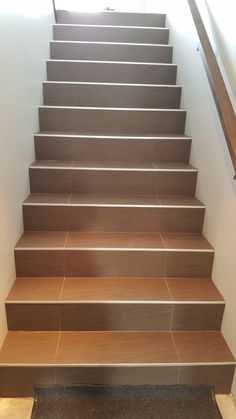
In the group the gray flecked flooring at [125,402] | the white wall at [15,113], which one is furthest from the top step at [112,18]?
the gray flecked flooring at [125,402]

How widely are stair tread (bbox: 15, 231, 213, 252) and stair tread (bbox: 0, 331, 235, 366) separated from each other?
0.49 metres

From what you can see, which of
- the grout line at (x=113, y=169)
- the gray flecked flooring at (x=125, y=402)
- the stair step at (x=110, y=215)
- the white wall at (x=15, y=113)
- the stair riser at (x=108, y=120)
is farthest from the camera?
the stair riser at (x=108, y=120)

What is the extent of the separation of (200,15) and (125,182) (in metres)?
1.26

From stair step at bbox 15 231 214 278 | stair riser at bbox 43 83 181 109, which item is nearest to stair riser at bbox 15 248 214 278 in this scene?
stair step at bbox 15 231 214 278

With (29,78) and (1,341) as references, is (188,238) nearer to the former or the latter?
(1,341)

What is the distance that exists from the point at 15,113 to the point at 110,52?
1.66 meters

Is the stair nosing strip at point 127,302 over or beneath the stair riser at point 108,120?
beneath

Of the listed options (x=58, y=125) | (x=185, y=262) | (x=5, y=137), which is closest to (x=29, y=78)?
(x=58, y=125)

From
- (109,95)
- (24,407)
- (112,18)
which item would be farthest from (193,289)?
(112,18)

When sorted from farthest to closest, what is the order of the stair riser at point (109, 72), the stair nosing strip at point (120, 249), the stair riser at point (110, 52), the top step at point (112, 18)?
the top step at point (112, 18) → the stair riser at point (110, 52) → the stair riser at point (109, 72) → the stair nosing strip at point (120, 249)

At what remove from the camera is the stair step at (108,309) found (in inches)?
66.9

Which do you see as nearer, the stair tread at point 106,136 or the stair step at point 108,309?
the stair step at point 108,309

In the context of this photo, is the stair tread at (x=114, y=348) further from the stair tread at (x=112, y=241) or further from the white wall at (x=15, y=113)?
the stair tread at (x=112, y=241)

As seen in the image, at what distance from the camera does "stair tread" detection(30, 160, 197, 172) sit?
91.4 inches
